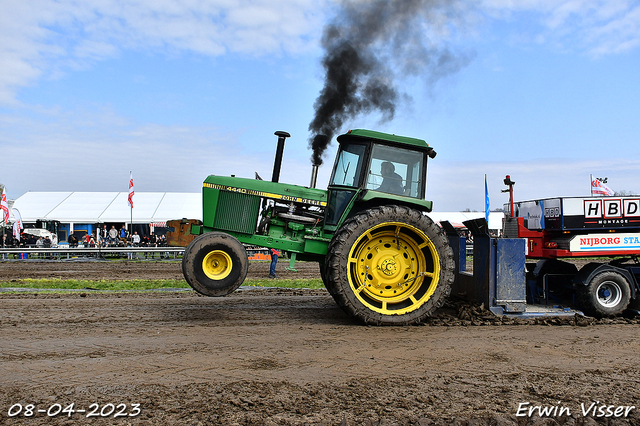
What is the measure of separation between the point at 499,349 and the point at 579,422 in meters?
1.83

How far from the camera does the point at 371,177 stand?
6.75 metres

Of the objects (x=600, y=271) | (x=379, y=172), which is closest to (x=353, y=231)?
(x=379, y=172)

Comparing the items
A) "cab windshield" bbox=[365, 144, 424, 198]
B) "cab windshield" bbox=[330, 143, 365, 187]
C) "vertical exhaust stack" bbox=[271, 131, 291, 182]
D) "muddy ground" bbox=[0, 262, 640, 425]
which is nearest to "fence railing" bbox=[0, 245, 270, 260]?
"muddy ground" bbox=[0, 262, 640, 425]

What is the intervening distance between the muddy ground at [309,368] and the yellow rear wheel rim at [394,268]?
1.34 ft

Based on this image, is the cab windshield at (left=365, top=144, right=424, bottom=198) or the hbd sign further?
the hbd sign

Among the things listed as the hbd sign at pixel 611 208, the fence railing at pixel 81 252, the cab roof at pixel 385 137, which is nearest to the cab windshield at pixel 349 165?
the cab roof at pixel 385 137

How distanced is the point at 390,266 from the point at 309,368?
7.80 feet

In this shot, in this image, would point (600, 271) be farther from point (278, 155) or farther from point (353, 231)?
point (278, 155)

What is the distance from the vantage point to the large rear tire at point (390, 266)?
6.24m

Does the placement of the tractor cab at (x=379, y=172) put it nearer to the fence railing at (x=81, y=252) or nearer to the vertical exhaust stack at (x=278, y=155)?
the vertical exhaust stack at (x=278, y=155)

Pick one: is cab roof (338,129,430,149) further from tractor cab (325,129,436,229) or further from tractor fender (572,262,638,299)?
tractor fender (572,262,638,299)

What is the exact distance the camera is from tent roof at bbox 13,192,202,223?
3117 cm

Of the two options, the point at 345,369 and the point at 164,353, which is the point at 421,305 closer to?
the point at 345,369

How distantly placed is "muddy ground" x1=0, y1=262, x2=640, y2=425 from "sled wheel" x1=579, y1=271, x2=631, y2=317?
9.3 inches
